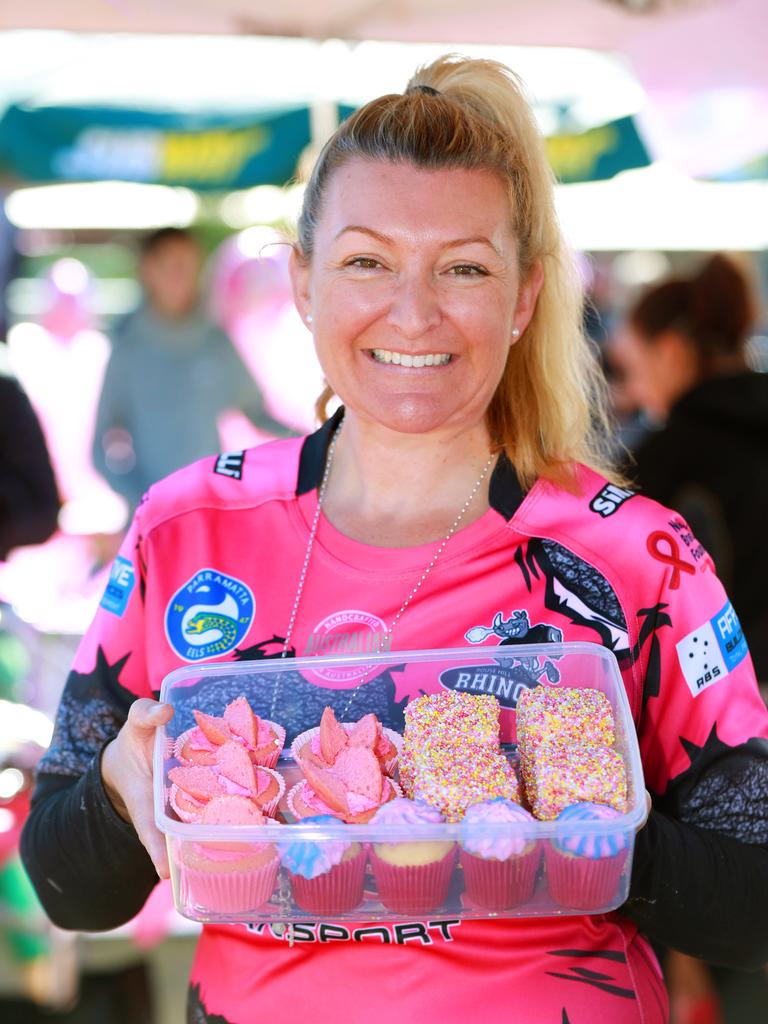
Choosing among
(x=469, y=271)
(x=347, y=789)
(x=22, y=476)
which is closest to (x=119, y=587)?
(x=347, y=789)

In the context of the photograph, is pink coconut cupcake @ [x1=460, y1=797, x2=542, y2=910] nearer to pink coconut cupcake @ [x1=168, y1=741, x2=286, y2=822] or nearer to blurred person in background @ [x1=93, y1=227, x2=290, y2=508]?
pink coconut cupcake @ [x1=168, y1=741, x2=286, y2=822]

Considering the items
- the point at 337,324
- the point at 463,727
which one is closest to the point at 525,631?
the point at 463,727

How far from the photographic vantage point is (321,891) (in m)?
1.39

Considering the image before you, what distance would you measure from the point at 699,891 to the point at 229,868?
606mm

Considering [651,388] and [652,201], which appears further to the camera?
[652,201]

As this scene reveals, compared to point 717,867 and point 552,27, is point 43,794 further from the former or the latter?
point 552,27

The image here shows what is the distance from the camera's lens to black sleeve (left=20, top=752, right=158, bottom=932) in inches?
65.5

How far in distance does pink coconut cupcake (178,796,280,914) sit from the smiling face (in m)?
0.61

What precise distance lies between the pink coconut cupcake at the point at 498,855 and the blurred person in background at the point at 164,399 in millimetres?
3717

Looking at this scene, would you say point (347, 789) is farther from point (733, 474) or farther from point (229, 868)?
point (733, 474)

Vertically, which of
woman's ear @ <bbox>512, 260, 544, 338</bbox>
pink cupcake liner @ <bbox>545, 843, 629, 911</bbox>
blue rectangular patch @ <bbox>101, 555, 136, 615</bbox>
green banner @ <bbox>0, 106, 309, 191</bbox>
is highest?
green banner @ <bbox>0, 106, 309, 191</bbox>

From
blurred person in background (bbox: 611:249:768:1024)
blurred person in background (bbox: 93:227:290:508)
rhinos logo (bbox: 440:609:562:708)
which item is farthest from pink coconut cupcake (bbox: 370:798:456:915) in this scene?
blurred person in background (bbox: 93:227:290:508)

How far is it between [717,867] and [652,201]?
17.9ft

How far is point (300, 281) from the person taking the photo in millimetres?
1908
